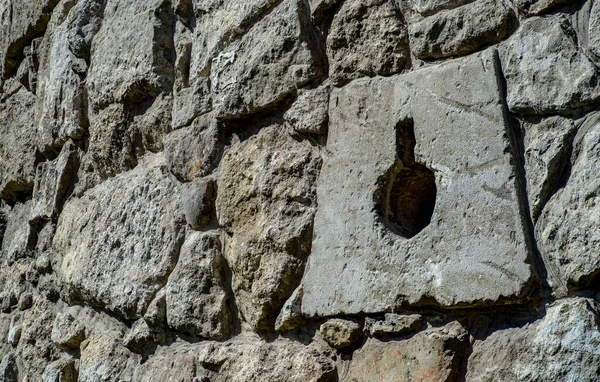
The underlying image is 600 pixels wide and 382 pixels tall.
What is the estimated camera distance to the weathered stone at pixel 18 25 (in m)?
3.10

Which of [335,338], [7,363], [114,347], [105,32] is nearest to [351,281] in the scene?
[335,338]

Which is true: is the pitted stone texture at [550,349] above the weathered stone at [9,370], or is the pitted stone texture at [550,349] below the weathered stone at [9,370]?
below

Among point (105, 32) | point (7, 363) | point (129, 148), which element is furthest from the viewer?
point (7, 363)

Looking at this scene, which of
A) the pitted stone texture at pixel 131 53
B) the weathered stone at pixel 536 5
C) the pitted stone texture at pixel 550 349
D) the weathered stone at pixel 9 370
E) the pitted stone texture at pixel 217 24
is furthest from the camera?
the weathered stone at pixel 9 370

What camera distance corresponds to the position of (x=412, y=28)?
1551mm

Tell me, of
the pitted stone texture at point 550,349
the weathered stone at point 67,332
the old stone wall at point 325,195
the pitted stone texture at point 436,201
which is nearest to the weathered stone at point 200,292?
the old stone wall at point 325,195

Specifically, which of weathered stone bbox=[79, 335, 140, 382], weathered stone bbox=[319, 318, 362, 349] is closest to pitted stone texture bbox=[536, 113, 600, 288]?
weathered stone bbox=[319, 318, 362, 349]

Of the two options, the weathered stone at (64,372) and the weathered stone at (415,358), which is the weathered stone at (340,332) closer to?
the weathered stone at (415,358)

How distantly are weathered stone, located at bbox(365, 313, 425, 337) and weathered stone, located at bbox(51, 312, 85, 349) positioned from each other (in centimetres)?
118

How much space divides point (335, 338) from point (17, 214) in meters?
2.02

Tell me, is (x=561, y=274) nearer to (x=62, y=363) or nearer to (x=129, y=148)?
(x=129, y=148)

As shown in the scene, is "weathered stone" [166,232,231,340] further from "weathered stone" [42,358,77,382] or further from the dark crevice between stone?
the dark crevice between stone

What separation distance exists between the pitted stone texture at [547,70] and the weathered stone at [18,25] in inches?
84.9

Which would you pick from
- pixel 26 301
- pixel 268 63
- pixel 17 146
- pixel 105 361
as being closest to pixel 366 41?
pixel 268 63
